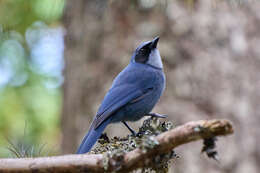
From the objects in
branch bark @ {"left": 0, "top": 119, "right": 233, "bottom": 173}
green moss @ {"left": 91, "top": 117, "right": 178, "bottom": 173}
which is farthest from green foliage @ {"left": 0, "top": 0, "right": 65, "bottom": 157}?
branch bark @ {"left": 0, "top": 119, "right": 233, "bottom": 173}

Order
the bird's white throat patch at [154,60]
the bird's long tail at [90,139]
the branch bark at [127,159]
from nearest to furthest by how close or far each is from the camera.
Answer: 1. the branch bark at [127,159]
2. the bird's long tail at [90,139]
3. the bird's white throat patch at [154,60]

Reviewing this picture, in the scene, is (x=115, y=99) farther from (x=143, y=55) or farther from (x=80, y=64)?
(x=80, y=64)

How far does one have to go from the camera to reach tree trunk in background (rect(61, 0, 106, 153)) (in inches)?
197

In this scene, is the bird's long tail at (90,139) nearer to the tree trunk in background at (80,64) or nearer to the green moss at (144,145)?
the green moss at (144,145)

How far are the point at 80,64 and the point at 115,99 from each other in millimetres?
1971

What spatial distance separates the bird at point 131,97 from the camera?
313 centimetres

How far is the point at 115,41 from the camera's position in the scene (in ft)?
16.3

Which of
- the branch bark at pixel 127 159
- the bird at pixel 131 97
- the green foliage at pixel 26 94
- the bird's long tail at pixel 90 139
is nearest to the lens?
the branch bark at pixel 127 159

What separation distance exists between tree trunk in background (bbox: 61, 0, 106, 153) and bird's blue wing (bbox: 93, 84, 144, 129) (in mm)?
1498

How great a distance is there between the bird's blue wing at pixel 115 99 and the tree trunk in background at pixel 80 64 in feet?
4.91

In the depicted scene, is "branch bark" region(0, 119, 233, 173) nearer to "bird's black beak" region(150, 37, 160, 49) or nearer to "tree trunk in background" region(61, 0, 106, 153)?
"bird's black beak" region(150, 37, 160, 49)

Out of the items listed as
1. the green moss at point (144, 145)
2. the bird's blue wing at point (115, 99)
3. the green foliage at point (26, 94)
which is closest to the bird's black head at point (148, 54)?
the bird's blue wing at point (115, 99)

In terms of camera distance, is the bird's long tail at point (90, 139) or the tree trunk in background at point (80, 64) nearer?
the bird's long tail at point (90, 139)

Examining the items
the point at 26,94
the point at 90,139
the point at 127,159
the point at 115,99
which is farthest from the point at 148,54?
the point at 26,94
